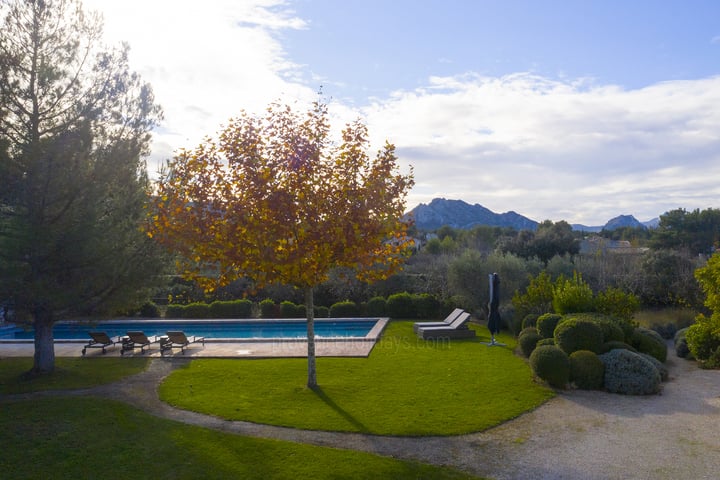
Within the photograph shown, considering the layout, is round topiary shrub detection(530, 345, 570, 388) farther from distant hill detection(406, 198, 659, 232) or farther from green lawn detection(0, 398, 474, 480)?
distant hill detection(406, 198, 659, 232)

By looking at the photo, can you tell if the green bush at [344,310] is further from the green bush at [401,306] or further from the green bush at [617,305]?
the green bush at [617,305]

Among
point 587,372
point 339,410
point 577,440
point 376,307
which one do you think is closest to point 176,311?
point 376,307

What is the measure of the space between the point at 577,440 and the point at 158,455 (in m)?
5.91

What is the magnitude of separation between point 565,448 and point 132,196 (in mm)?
9731

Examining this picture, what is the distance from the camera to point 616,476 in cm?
650

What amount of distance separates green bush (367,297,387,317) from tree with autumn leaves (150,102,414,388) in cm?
1307

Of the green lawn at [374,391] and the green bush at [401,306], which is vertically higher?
the green bush at [401,306]

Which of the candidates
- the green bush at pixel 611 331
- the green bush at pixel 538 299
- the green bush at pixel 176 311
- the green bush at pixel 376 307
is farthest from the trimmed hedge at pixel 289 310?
the green bush at pixel 611 331

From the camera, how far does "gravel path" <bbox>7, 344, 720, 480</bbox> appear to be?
675cm

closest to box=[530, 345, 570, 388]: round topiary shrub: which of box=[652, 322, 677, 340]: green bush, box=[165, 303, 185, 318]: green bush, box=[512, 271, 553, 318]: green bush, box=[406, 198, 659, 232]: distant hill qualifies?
box=[512, 271, 553, 318]: green bush

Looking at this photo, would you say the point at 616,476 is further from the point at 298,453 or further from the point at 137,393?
the point at 137,393

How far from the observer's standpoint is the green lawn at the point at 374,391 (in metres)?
8.62

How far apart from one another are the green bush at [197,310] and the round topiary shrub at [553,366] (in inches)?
634

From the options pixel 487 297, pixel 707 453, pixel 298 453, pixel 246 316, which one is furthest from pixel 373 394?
pixel 246 316
